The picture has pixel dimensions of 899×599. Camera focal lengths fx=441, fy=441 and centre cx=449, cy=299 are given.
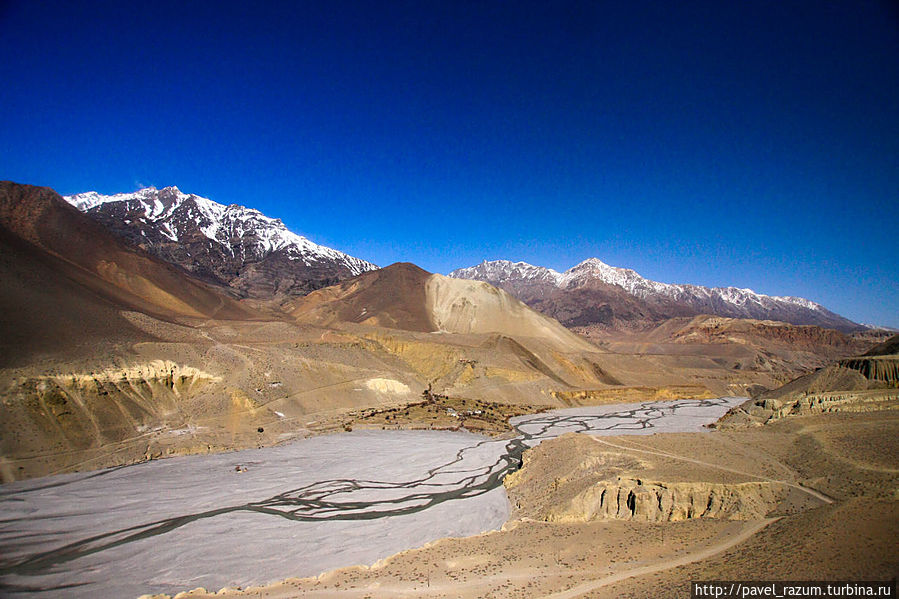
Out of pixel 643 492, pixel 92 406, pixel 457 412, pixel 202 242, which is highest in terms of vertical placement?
pixel 202 242

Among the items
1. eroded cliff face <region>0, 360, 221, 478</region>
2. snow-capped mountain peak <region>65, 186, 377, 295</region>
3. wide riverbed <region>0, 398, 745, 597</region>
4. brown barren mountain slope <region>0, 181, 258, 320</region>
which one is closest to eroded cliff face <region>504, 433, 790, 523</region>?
wide riverbed <region>0, 398, 745, 597</region>

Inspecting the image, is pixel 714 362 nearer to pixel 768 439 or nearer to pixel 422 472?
pixel 768 439

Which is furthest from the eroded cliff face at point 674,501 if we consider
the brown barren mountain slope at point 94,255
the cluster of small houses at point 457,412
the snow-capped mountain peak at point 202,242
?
the snow-capped mountain peak at point 202,242

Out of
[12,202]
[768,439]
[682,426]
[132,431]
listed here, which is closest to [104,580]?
[132,431]

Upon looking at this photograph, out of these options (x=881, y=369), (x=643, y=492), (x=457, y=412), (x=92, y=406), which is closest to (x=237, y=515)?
(x=92, y=406)

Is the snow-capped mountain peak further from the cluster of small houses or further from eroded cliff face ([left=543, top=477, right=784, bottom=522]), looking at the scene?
eroded cliff face ([left=543, top=477, right=784, bottom=522])

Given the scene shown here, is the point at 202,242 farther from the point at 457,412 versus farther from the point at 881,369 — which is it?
the point at 881,369
